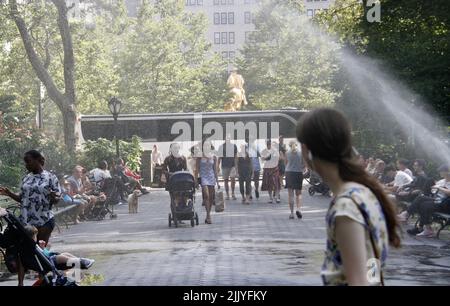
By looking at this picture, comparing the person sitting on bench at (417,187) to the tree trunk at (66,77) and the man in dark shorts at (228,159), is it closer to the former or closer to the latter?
the man in dark shorts at (228,159)

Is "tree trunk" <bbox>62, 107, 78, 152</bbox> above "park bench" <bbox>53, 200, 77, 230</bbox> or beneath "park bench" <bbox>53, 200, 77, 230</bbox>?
above

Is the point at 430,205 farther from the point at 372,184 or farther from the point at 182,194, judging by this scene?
the point at 372,184

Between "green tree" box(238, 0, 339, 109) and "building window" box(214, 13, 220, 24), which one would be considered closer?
"green tree" box(238, 0, 339, 109)

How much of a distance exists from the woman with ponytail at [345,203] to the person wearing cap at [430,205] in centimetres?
1123

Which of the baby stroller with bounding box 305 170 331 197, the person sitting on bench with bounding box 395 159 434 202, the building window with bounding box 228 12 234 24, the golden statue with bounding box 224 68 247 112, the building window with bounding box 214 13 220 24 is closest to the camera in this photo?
A: the person sitting on bench with bounding box 395 159 434 202

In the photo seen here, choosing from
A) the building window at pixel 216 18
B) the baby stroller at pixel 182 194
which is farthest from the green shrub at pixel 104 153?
the building window at pixel 216 18

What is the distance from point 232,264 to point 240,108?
4613 cm

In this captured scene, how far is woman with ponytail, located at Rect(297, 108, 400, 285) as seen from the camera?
3031 millimetres

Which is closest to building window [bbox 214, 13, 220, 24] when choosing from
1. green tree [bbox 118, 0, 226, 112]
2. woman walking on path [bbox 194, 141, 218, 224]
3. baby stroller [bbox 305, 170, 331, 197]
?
green tree [bbox 118, 0, 226, 112]

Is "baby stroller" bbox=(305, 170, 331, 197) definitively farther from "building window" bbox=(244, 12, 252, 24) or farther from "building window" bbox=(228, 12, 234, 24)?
"building window" bbox=(228, 12, 234, 24)

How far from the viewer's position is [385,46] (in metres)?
20.8

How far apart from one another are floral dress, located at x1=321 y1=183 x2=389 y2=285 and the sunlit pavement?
6296 mm

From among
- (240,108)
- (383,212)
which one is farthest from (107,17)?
(383,212)

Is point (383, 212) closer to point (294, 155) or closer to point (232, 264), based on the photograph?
point (232, 264)
